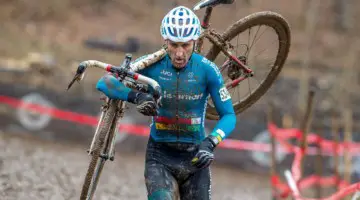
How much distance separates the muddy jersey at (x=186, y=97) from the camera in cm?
609

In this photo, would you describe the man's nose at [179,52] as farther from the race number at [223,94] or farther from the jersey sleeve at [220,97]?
the race number at [223,94]

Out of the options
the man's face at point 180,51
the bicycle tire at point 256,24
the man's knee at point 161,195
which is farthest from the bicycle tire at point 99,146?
the bicycle tire at point 256,24

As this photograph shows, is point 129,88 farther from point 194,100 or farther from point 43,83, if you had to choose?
point 43,83

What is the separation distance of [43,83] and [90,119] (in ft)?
13.8

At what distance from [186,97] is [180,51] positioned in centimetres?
49

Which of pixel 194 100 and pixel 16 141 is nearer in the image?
pixel 194 100

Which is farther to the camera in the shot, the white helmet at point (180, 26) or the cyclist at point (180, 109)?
the cyclist at point (180, 109)

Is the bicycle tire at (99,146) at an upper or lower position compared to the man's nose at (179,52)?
lower

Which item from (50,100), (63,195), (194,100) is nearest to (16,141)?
(50,100)

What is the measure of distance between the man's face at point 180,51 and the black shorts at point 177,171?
0.84 m

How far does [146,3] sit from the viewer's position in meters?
28.1

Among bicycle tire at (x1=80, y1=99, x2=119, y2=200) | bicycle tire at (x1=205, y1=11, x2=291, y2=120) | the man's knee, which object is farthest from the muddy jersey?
bicycle tire at (x1=205, y1=11, x2=291, y2=120)

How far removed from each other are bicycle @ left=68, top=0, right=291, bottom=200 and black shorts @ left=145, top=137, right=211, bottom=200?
1.37 feet

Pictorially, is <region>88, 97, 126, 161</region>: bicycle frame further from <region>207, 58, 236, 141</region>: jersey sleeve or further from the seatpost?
the seatpost
